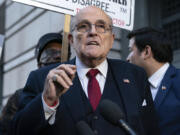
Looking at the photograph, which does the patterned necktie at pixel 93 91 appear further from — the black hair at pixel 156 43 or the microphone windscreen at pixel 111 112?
the black hair at pixel 156 43

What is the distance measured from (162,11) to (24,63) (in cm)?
366

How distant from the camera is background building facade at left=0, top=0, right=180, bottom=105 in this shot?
5.91 metres

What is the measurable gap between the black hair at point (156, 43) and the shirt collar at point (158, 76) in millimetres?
119

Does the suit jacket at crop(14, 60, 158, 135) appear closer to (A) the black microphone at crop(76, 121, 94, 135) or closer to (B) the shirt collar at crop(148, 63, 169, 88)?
(A) the black microphone at crop(76, 121, 94, 135)

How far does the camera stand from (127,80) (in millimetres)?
2482

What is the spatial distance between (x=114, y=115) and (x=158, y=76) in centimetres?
187

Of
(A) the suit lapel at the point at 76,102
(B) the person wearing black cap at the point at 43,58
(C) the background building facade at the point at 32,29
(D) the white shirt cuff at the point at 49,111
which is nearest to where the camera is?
(D) the white shirt cuff at the point at 49,111

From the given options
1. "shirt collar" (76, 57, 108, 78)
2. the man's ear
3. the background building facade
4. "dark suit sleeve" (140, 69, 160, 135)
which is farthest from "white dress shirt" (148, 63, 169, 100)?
the background building facade

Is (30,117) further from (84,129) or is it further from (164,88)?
(164,88)

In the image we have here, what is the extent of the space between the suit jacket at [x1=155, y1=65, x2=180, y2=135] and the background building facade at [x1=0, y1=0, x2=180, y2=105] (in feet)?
8.33

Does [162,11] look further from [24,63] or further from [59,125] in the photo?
[59,125]

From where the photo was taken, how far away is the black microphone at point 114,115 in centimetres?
159

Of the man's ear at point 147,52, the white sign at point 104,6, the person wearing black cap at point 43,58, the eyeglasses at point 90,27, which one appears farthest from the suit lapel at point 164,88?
the person wearing black cap at point 43,58

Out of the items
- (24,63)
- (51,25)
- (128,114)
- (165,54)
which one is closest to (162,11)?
(51,25)
